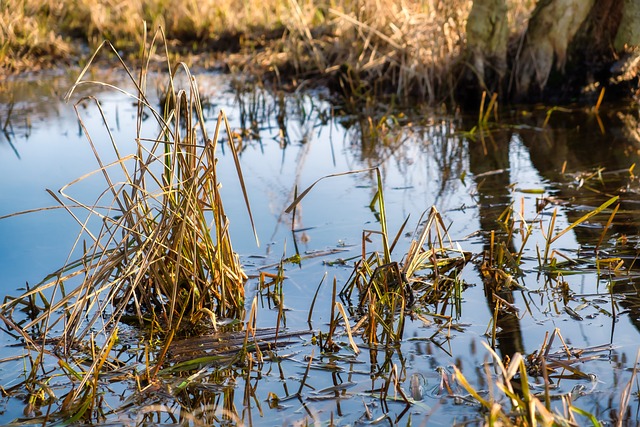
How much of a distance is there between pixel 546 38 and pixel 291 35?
279 centimetres

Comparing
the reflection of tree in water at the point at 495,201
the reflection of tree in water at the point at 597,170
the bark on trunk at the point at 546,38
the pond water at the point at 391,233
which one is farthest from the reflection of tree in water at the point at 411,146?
the bark on trunk at the point at 546,38

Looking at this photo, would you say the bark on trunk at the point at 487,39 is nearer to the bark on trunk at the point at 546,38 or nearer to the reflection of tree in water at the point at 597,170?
the bark on trunk at the point at 546,38

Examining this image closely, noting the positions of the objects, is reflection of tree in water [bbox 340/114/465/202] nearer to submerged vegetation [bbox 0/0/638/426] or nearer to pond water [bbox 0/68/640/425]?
pond water [bbox 0/68/640/425]

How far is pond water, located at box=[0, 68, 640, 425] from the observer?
2436 mm

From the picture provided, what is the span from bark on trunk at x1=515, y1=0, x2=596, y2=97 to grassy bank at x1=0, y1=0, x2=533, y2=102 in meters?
0.48

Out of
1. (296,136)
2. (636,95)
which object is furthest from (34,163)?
(636,95)

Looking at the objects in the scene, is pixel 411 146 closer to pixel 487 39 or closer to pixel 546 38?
pixel 487 39

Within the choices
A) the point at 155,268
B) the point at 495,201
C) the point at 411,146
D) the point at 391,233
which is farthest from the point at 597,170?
the point at 155,268

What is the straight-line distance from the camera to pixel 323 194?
4.80 m

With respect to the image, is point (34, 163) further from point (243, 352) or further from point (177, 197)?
point (243, 352)

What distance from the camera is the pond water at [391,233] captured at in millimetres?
2436

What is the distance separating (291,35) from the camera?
859 cm

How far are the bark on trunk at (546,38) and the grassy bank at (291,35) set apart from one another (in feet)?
1.58

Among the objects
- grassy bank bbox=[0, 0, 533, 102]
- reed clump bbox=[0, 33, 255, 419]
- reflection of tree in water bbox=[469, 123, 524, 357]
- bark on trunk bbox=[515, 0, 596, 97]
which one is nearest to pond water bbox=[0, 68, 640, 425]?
reflection of tree in water bbox=[469, 123, 524, 357]
